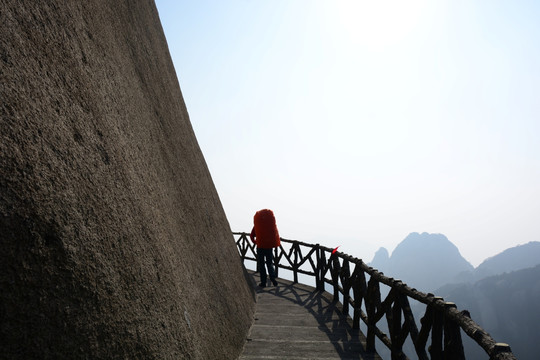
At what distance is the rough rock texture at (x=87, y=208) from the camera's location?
1812mm

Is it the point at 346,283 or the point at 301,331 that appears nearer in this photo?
the point at 301,331

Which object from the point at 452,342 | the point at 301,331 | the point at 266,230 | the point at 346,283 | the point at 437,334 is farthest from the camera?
the point at 266,230

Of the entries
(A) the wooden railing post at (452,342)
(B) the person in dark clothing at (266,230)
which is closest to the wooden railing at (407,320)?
(A) the wooden railing post at (452,342)

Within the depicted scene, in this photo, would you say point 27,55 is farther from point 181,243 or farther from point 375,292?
point 375,292

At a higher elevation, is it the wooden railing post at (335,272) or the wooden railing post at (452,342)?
the wooden railing post at (452,342)

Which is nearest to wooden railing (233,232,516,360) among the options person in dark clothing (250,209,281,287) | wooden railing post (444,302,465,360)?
wooden railing post (444,302,465,360)

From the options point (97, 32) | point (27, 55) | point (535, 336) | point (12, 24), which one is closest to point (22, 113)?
point (27, 55)

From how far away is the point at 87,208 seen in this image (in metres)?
2.34

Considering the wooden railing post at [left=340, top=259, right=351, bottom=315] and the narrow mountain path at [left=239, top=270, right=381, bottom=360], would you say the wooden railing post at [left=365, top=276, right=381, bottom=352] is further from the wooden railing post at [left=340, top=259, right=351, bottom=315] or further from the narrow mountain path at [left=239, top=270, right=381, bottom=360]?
the wooden railing post at [left=340, top=259, right=351, bottom=315]

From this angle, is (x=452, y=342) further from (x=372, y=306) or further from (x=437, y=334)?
(x=372, y=306)

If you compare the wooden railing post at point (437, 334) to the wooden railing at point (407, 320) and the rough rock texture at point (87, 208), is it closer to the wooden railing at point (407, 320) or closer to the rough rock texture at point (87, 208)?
the wooden railing at point (407, 320)

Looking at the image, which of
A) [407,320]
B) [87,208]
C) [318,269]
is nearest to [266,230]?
[318,269]

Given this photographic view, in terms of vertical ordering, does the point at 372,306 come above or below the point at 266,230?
below

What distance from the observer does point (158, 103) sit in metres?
5.09
